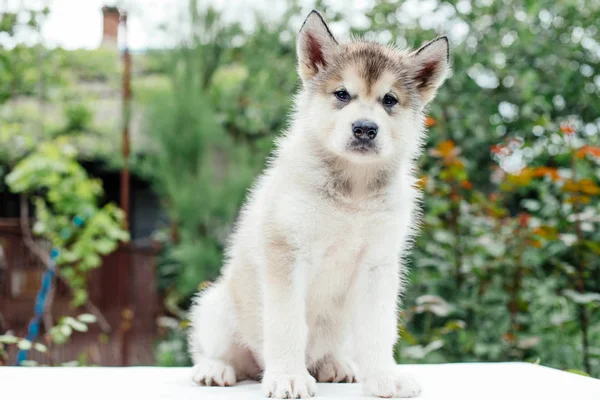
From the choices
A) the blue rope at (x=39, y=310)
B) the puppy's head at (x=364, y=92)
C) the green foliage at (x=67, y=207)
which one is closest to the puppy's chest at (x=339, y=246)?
the puppy's head at (x=364, y=92)

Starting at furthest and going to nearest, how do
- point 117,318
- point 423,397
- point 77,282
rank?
point 117,318, point 77,282, point 423,397

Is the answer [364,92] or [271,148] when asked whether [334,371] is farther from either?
[271,148]

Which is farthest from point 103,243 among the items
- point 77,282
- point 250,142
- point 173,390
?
point 173,390

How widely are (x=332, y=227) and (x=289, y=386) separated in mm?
585

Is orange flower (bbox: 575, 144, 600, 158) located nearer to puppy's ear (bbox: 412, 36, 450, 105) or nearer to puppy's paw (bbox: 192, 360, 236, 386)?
puppy's ear (bbox: 412, 36, 450, 105)

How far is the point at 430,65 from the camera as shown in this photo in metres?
2.78

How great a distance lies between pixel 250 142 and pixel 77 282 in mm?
2544

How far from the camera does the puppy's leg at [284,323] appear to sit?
7.76ft

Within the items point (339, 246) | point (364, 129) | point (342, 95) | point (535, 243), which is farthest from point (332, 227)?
point (535, 243)

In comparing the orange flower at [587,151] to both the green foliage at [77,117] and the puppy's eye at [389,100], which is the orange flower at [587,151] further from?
the green foliage at [77,117]

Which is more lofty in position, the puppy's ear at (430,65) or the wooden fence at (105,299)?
the puppy's ear at (430,65)

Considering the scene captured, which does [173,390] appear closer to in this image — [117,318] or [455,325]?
[455,325]

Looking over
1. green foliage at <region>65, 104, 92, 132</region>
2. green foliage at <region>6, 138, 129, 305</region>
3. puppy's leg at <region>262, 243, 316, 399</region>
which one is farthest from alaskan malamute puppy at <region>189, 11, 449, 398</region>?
green foliage at <region>65, 104, 92, 132</region>

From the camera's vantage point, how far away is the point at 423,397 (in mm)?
2416
